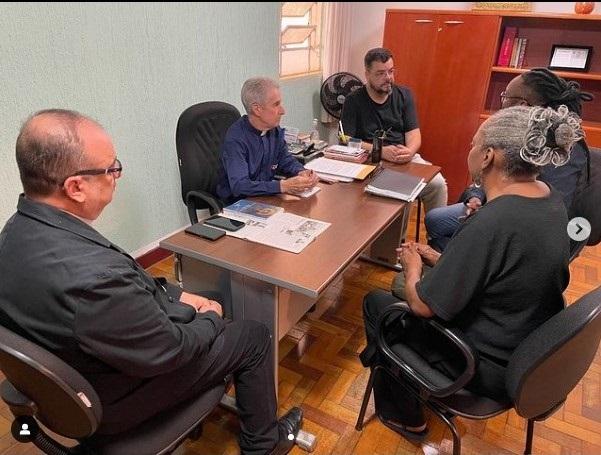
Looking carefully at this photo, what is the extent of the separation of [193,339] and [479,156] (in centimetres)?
94

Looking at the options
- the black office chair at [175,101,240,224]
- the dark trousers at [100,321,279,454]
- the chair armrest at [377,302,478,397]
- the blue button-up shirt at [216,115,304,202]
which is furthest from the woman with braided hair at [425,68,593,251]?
the black office chair at [175,101,240,224]

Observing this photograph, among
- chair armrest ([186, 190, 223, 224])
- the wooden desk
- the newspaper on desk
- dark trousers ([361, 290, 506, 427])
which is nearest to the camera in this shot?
dark trousers ([361, 290, 506, 427])

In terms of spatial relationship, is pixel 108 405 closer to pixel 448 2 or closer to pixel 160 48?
pixel 160 48

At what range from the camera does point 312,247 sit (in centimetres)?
146

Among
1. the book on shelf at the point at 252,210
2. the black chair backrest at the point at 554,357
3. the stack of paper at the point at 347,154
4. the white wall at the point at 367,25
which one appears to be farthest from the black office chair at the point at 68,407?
the white wall at the point at 367,25

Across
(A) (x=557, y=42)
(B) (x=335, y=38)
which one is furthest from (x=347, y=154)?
(A) (x=557, y=42)

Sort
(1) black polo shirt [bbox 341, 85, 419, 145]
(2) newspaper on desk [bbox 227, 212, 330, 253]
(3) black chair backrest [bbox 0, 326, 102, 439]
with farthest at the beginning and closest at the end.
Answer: (1) black polo shirt [bbox 341, 85, 419, 145] < (2) newspaper on desk [bbox 227, 212, 330, 253] < (3) black chair backrest [bbox 0, 326, 102, 439]

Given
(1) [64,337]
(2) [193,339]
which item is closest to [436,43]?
→ (2) [193,339]

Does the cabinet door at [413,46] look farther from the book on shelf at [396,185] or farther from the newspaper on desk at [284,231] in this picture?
the newspaper on desk at [284,231]

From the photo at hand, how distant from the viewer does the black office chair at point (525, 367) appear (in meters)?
1.00

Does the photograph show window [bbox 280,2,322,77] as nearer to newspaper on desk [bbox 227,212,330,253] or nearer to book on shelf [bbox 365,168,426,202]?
book on shelf [bbox 365,168,426,202]

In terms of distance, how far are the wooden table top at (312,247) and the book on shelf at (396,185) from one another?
3 centimetres

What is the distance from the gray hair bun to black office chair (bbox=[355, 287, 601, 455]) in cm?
36

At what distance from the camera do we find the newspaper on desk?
1.47 meters
